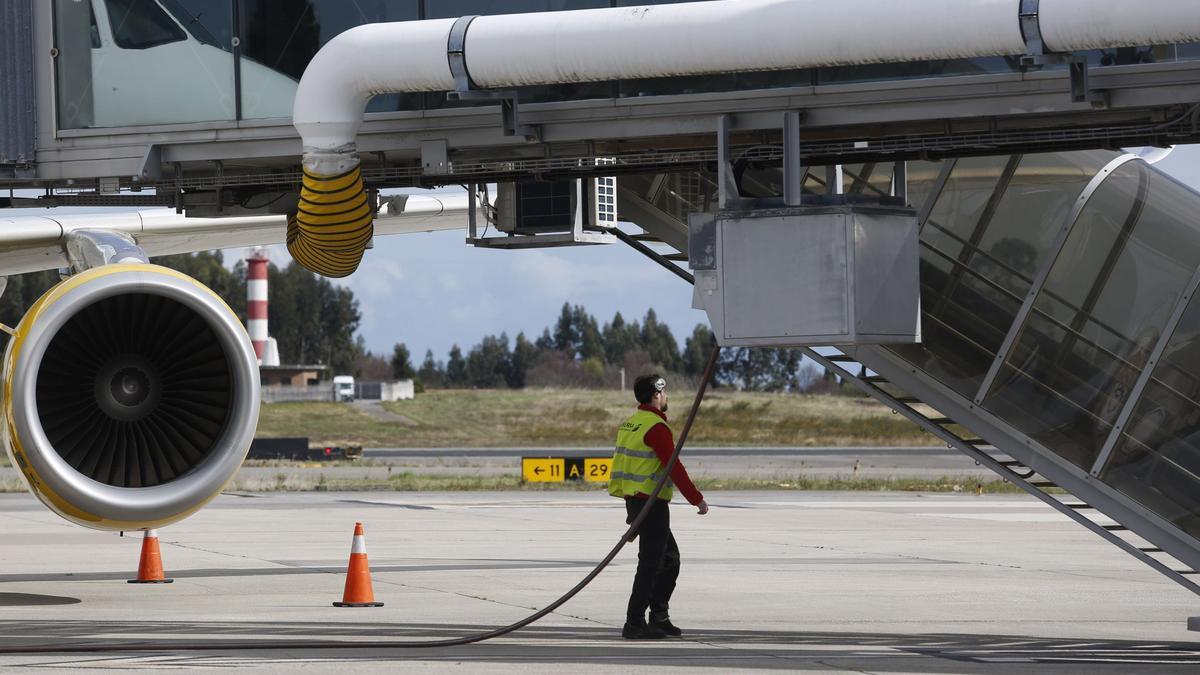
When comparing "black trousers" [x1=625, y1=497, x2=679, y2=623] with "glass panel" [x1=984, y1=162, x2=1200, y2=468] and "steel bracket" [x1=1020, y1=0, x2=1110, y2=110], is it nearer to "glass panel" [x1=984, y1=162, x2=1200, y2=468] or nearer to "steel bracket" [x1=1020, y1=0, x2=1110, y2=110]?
"glass panel" [x1=984, y1=162, x2=1200, y2=468]

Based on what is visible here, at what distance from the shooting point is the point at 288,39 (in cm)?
1266

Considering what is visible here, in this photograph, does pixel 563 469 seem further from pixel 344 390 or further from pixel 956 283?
pixel 344 390

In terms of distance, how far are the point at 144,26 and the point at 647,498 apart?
5.42m

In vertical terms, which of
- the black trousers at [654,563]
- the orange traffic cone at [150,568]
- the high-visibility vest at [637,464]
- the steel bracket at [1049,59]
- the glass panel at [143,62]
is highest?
the glass panel at [143,62]

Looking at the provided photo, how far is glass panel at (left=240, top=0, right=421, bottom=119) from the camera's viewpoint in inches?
494

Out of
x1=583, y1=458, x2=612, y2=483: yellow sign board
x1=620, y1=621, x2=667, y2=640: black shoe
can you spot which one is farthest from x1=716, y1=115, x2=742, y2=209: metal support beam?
x1=583, y1=458, x2=612, y2=483: yellow sign board

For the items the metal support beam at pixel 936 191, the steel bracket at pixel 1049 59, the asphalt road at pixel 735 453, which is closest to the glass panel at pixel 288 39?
the metal support beam at pixel 936 191

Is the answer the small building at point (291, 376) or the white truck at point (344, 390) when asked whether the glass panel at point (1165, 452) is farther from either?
the white truck at point (344, 390)

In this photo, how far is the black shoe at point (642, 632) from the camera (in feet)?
45.5

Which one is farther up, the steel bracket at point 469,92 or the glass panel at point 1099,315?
the steel bracket at point 469,92

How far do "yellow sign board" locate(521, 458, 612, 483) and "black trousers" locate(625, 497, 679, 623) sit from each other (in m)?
31.0

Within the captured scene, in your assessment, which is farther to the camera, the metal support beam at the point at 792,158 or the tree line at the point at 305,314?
the tree line at the point at 305,314

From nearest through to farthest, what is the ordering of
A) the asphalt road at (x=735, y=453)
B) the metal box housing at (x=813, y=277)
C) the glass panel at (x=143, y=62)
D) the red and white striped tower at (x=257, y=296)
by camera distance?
the metal box housing at (x=813, y=277), the glass panel at (x=143, y=62), the asphalt road at (x=735, y=453), the red and white striped tower at (x=257, y=296)

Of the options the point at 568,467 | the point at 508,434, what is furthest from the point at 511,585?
the point at 508,434
